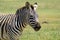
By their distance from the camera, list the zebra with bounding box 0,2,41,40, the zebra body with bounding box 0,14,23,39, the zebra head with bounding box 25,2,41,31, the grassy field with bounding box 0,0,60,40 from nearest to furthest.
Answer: the zebra head with bounding box 25,2,41,31 < the zebra with bounding box 0,2,41,40 < the zebra body with bounding box 0,14,23,39 < the grassy field with bounding box 0,0,60,40

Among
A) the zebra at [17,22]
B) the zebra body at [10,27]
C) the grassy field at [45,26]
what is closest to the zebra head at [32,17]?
the zebra at [17,22]

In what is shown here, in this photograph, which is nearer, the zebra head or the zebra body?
the zebra head

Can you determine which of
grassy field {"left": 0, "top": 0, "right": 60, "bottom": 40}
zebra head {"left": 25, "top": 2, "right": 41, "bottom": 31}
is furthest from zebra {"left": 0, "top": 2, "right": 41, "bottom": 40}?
grassy field {"left": 0, "top": 0, "right": 60, "bottom": 40}

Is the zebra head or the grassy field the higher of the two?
the zebra head

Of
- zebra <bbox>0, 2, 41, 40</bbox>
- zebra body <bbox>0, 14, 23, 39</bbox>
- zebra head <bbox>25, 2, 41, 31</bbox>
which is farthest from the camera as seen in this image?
zebra body <bbox>0, 14, 23, 39</bbox>

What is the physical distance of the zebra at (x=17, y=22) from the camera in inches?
327

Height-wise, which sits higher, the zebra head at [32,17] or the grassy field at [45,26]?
the zebra head at [32,17]

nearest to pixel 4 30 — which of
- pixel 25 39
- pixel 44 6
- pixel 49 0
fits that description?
pixel 25 39

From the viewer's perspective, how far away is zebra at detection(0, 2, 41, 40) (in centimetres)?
830

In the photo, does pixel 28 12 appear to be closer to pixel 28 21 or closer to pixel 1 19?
pixel 28 21

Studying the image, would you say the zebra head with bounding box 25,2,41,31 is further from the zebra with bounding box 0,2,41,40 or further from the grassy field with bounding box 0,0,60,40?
the grassy field with bounding box 0,0,60,40

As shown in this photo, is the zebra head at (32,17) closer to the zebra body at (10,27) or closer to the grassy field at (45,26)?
the zebra body at (10,27)

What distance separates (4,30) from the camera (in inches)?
344

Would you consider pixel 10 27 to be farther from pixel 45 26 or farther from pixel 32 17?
pixel 45 26
